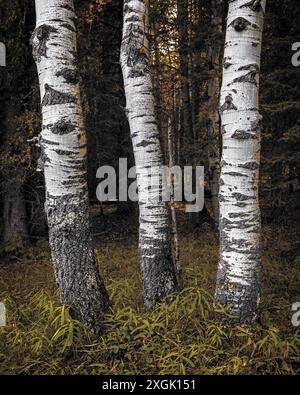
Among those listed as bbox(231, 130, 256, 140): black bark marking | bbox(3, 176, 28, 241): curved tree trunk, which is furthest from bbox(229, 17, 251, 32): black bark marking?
bbox(3, 176, 28, 241): curved tree trunk

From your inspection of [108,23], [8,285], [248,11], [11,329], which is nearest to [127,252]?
[8,285]

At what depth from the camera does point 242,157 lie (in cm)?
411

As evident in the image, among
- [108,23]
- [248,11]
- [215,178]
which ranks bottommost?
[215,178]

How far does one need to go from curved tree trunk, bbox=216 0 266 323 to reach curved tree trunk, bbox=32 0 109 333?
62.7 inches

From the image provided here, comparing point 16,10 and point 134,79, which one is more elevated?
point 16,10

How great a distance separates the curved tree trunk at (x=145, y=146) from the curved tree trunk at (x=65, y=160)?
672 mm

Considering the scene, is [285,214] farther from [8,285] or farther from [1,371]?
[1,371]

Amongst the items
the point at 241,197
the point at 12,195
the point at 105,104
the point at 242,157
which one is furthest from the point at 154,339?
the point at 105,104

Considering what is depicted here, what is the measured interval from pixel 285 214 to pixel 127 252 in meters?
4.03

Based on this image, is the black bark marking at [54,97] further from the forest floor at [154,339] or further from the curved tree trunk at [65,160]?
the forest floor at [154,339]

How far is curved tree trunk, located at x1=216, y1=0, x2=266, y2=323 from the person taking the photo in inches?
160

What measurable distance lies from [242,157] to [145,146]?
1238 millimetres

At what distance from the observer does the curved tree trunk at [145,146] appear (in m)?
4.68

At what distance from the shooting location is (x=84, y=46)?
9.09 m
